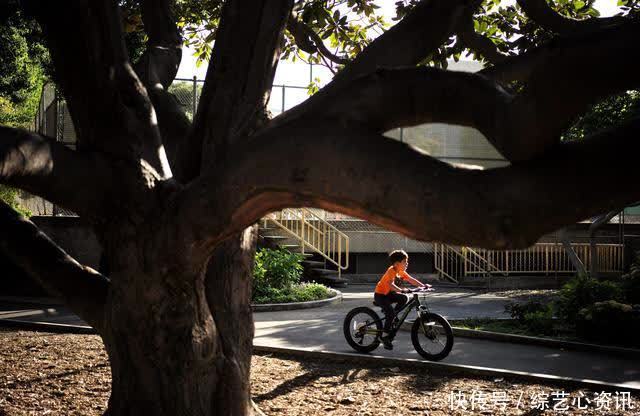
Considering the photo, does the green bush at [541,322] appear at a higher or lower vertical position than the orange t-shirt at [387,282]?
lower

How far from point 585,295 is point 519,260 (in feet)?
45.4

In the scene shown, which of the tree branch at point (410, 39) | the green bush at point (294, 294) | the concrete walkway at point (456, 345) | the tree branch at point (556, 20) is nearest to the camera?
the tree branch at point (410, 39)

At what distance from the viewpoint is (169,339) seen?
461cm

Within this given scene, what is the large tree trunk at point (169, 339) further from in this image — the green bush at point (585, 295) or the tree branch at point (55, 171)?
the green bush at point (585, 295)

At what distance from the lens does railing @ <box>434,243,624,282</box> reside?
23859 millimetres

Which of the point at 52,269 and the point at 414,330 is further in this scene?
the point at 414,330

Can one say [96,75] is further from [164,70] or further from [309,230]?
[309,230]

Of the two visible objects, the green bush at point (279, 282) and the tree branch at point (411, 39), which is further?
the green bush at point (279, 282)

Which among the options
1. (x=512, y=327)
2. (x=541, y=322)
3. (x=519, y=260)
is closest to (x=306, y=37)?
(x=541, y=322)

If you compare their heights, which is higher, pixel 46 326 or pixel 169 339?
pixel 169 339

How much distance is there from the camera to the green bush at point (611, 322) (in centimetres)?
992

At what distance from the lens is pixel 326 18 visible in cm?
843

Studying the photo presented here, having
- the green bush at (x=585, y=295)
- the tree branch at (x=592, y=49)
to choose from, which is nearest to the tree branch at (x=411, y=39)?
the tree branch at (x=592, y=49)


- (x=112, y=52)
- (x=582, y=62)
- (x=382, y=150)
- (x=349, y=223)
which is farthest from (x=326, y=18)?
(x=349, y=223)
